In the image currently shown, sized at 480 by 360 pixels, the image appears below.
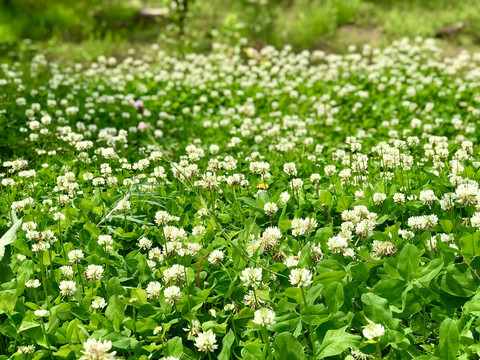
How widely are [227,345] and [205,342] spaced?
11 cm

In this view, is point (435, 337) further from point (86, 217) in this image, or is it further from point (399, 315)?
point (86, 217)

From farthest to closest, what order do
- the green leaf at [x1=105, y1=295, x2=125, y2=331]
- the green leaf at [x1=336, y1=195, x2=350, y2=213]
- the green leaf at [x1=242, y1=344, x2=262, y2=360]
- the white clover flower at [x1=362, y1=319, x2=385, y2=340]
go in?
1. the green leaf at [x1=336, y1=195, x2=350, y2=213]
2. the green leaf at [x1=105, y1=295, x2=125, y2=331]
3. the green leaf at [x1=242, y1=344, x2=262, y2=360]
4. the white clover flower at [x1=362, y1=319, x2=385, y2=340]

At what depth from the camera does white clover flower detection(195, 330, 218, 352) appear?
1.93 m

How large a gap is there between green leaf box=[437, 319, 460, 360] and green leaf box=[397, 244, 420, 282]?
300 millimetres

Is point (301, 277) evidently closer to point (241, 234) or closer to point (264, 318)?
point (264, 318)

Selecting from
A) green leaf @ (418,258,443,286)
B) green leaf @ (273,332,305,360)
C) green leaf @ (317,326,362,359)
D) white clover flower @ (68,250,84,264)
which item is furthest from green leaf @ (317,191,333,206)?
white clover flower @ (68,250,84,264)

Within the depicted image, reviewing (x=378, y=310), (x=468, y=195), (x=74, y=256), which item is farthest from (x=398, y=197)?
(x=74, y=256)

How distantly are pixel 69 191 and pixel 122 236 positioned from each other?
645 millimetres

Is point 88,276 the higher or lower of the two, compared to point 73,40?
higher

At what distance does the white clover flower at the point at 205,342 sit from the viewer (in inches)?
75.8

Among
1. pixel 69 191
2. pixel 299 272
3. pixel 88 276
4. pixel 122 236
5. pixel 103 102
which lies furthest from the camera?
pixel 103 102

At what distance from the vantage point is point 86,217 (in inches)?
120

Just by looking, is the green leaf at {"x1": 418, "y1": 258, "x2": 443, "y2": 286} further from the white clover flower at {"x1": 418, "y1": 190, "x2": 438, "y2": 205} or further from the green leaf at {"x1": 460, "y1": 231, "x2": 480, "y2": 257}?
the white clover flower at {"x1": 418, "y1": 190, "x2": 438, "y2": 205}

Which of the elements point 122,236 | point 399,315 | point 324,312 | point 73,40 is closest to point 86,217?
point 122,236
